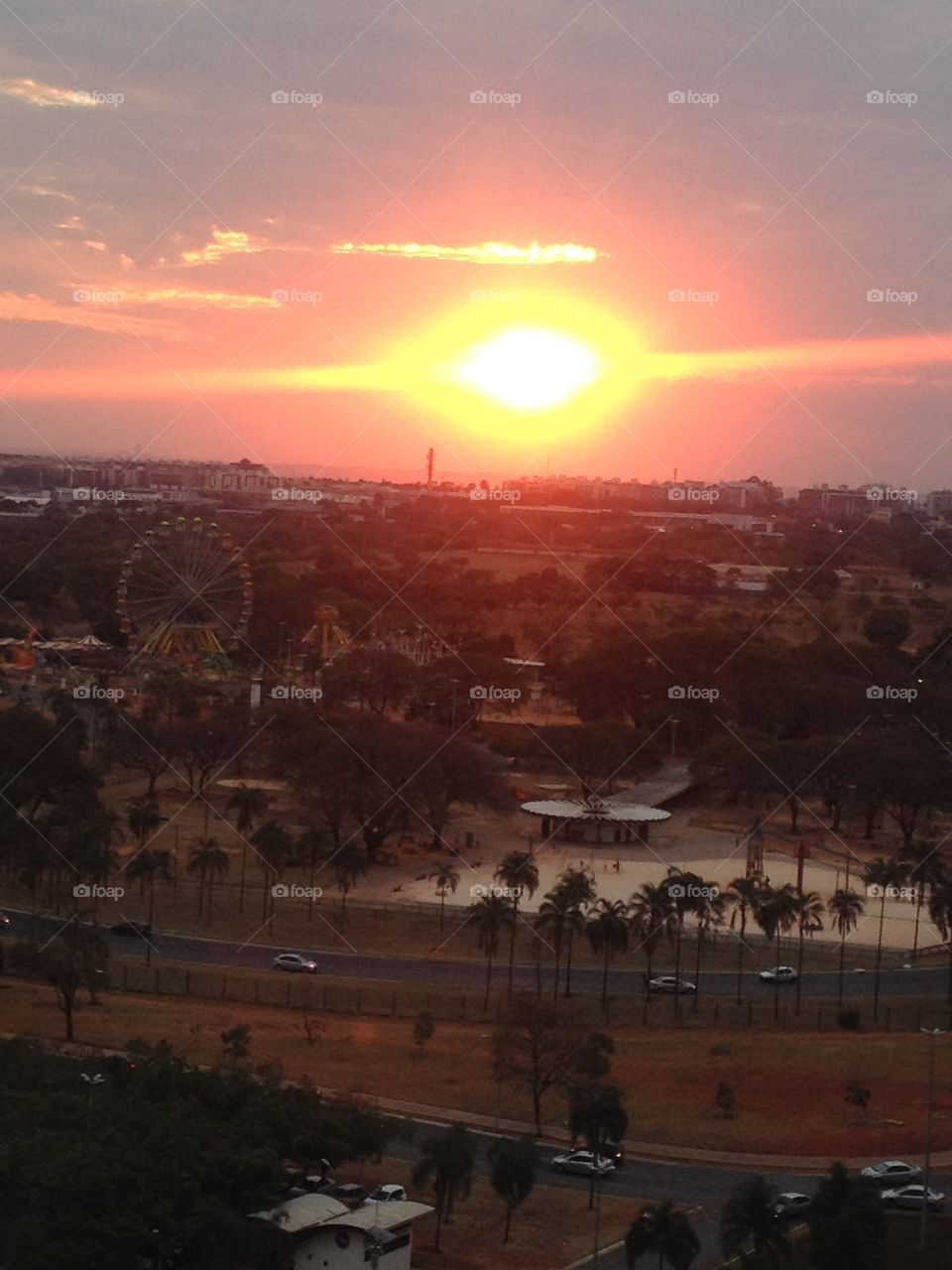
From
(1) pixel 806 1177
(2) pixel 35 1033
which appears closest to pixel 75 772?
(2) pixel 35 1033

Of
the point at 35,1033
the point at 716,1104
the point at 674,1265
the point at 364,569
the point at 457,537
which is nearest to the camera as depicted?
the point at 674,1265

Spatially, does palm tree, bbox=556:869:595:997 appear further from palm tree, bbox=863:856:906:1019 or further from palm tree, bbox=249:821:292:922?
palm tree, bbox=249:821:292:922

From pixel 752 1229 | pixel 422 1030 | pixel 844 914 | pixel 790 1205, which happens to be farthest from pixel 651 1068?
pixel 844 914

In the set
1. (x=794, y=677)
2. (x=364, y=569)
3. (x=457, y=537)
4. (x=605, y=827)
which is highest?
(x=457, y=537)

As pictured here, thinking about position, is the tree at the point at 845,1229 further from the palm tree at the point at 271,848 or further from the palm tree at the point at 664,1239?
the palm tree at the point at 271,848

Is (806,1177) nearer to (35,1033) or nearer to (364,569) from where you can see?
(35,1033)

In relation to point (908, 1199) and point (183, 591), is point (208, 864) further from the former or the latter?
point (183, 591)
